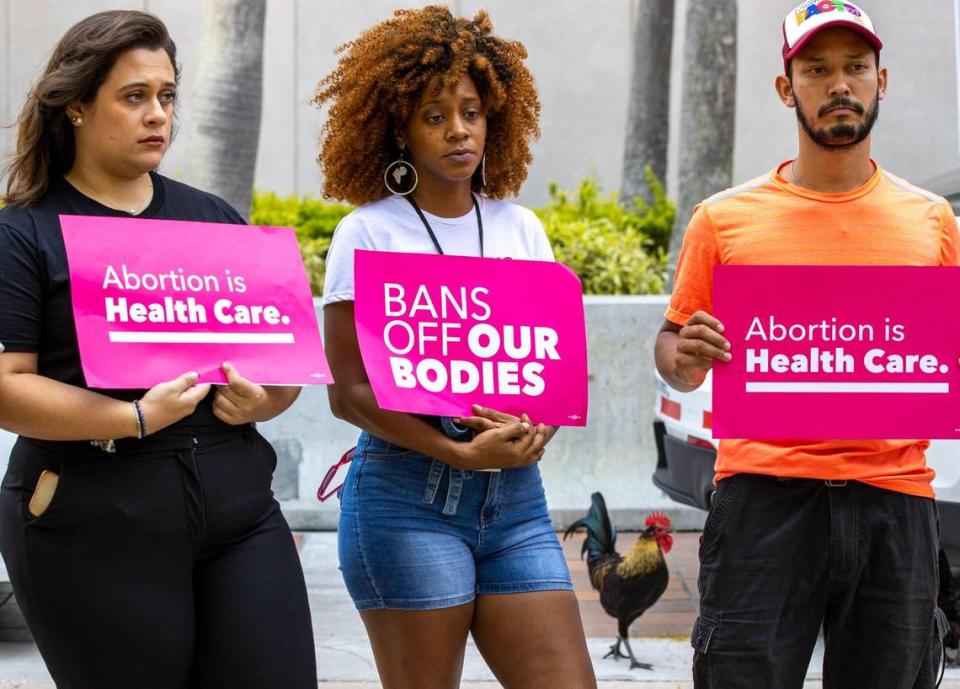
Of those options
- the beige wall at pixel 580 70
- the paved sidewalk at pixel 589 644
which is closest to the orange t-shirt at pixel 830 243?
the paved sidewalk at pixel 589 644

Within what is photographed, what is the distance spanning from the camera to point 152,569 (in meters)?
2.66

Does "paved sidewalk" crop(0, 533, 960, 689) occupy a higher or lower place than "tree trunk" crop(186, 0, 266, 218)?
lower

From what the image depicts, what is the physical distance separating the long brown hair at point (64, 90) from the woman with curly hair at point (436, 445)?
586mm

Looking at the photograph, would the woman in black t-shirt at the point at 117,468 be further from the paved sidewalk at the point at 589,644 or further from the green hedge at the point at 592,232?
the green hedge at the point at 592,232

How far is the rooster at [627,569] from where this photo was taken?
4.87 m

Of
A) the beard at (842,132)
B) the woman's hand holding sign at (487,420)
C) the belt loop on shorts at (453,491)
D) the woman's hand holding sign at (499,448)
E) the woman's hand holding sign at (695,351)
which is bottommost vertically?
the belt loop on shorts at (453,491)

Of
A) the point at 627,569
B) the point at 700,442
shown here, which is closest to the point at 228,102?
the point at 700,442

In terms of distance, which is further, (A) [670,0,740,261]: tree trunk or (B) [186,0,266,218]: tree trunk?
(A) [670,0,740,261]: tree trunk

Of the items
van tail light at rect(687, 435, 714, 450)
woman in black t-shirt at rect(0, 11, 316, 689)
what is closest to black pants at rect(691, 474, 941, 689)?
woman in black t-shirt at rect(0, 11, 316, 689)

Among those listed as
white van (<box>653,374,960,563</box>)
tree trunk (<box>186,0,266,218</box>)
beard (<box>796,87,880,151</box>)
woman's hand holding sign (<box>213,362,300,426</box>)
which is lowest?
white van (<box>653,374,960,563</box>)

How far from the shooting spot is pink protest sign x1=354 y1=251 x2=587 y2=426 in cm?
293

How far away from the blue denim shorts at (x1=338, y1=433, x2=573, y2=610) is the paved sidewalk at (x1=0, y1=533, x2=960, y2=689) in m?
2.03

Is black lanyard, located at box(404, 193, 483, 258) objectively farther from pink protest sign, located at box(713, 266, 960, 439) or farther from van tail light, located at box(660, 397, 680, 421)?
van tail light, located at box(660, 397, 680, 421)

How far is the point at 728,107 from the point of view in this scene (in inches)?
338
